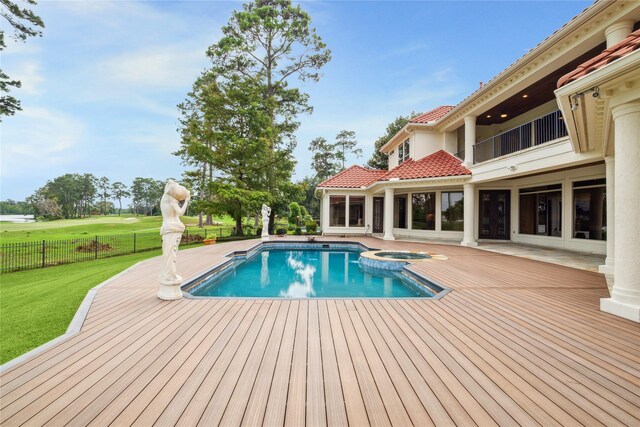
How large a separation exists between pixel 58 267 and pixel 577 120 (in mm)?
13550

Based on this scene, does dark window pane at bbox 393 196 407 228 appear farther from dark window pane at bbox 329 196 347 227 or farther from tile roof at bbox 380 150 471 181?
dark window pane at bbox 329 196 347 227

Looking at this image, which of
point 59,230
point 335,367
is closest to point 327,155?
point 59,230

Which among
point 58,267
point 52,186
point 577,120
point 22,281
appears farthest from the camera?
point 52,186

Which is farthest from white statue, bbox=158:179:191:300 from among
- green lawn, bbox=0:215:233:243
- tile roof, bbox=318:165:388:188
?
green lawn, bbox=0:215:233:243

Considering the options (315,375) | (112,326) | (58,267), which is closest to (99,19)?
(58,267)

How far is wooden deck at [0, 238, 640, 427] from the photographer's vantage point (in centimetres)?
180

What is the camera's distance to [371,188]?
15.6 meters

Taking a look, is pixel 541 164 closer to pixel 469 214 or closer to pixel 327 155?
pixel 469 214

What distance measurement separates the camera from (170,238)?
454 centimetres

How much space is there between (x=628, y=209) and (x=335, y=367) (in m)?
4.20

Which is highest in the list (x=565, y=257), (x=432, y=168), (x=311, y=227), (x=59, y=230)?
(x=432, y=168)

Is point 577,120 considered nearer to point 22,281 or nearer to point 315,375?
point 315,375

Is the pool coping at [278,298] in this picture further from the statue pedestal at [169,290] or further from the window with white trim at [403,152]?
the window with white trim at [403,152]

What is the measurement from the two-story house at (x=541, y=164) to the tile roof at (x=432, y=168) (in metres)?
0.07
